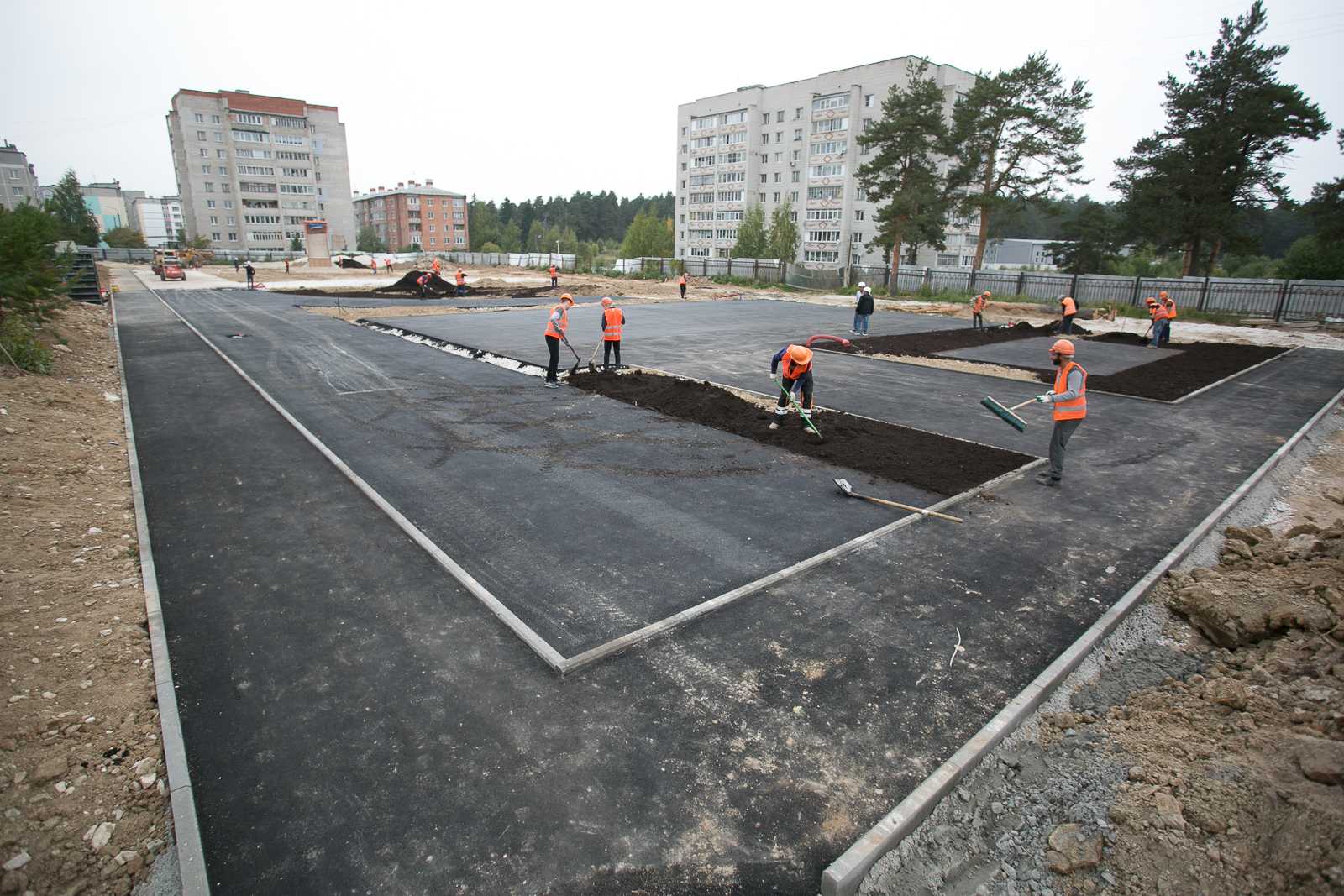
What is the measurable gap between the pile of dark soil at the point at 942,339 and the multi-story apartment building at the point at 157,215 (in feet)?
607

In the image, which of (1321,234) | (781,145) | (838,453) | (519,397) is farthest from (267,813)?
(781,145)

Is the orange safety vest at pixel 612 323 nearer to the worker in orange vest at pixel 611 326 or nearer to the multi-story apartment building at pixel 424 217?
the worker in orange vest at pixel 611 326

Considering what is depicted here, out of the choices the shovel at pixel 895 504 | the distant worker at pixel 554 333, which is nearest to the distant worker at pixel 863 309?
the distant worker at pixel 554 333

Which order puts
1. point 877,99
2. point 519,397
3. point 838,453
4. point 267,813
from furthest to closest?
point 877,99 < point 519,397 < point 838,453 < point 267,813

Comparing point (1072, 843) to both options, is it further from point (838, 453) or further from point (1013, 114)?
point (1013, 114)

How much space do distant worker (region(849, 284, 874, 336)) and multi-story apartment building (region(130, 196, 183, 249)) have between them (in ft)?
601

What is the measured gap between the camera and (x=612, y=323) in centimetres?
1546

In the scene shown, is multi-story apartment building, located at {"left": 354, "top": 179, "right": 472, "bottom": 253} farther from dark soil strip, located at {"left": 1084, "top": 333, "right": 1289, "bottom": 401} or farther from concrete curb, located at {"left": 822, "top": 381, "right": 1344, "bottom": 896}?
concrete curb, located at {"left": 822, "top": 381, "right": 1344, "bottom": 896}

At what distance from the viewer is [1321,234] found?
32.5 meters

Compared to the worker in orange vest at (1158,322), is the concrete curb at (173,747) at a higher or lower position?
lower

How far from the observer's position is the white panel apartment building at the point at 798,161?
7119 centimetres

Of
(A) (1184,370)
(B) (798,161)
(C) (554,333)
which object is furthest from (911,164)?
(B) (798,161)

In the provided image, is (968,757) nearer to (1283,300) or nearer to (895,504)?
(895,504)

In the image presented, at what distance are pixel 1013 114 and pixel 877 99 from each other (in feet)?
117
